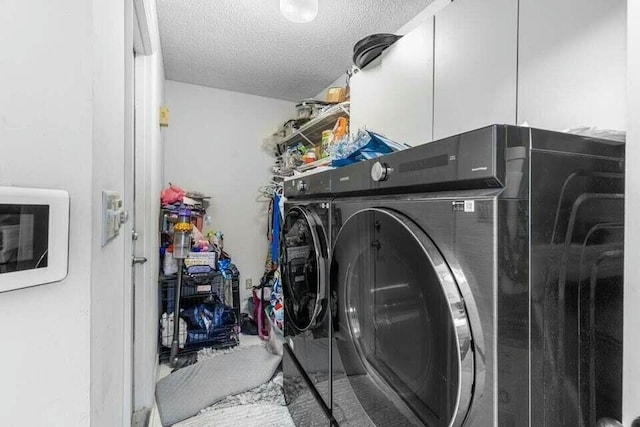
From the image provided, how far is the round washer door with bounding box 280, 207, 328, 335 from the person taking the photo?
3.76 feet

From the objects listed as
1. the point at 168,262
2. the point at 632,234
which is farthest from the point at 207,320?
the point at 632,234

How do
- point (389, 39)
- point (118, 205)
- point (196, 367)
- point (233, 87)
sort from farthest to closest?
point (233, 87)
point (196, 367)
point (389, 39)
point (118, 205)

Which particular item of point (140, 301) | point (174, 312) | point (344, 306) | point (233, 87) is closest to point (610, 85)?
point (344, 306)

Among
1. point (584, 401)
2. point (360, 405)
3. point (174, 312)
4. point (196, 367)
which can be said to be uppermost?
point (584, 401)

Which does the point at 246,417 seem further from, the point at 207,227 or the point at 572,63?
the point at 572,63

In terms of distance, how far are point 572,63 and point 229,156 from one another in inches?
115

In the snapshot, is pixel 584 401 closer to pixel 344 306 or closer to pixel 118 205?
pixel 344 306

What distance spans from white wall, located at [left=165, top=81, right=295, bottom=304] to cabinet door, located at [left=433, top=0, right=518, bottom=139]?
2389mm

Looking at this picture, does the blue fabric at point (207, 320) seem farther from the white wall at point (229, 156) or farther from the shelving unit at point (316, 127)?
the shelving unit at point (316, 127)

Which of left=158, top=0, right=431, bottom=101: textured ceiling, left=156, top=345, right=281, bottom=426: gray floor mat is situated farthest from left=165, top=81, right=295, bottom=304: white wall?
left=156, top=345, right=281, bottom=426: gray floor mat

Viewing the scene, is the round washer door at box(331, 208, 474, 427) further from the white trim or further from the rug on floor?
the white trim

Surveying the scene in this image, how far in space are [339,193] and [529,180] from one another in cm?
62

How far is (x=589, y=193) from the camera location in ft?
2.03

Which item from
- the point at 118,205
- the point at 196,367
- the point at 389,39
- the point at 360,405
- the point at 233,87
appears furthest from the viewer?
the point at 233,87
